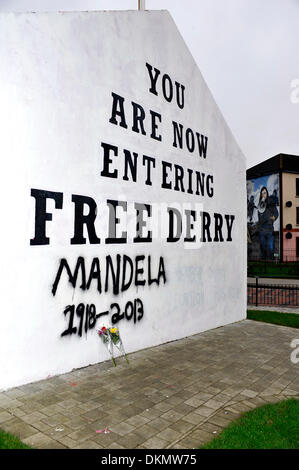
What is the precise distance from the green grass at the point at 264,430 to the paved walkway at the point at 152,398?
0.58 feet

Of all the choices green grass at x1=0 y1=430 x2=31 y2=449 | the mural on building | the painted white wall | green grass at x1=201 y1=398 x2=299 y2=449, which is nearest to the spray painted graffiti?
the painted white wall

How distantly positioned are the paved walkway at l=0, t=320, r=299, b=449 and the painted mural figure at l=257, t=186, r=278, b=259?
1229 inches

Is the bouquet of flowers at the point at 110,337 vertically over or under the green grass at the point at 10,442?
over

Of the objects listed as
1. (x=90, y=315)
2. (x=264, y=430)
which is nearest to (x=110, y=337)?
(x=90, y=315)

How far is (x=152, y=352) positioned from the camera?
290 inches

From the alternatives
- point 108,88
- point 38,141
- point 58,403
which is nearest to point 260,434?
point 58,403

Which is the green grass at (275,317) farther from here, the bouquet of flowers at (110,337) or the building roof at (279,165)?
the building roof at (279,165)

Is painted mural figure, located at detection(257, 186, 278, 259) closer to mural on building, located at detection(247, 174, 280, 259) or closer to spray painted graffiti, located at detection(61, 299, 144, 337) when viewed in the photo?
mural on building, located at detection(247, 174, 280, 259)

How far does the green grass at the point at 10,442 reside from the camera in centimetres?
365

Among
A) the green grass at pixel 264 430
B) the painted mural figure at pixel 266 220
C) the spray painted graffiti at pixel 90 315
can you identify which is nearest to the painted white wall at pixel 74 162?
the spray painted graffiti at pixel 90 315

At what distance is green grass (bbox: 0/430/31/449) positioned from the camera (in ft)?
12.0

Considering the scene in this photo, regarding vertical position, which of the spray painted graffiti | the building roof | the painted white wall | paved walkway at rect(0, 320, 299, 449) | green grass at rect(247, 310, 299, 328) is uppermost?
the building roof

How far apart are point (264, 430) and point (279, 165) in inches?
1424
